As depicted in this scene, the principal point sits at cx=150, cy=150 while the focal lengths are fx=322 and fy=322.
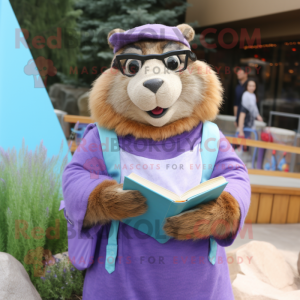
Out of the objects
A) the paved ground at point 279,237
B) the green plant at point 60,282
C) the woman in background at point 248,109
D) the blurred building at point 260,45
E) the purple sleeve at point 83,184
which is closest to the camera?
the purple sleeve at point 83,184

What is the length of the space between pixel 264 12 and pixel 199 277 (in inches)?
196

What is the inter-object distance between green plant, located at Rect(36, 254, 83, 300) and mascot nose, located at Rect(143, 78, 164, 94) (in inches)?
45.5

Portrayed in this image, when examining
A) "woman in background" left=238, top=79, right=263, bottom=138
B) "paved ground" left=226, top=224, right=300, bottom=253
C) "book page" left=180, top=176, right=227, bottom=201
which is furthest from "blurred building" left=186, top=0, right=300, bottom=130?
"book page" left=180, top=176, right=227, bottom=201

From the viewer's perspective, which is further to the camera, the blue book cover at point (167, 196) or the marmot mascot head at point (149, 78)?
the marmot mascot head at point (149, 78)

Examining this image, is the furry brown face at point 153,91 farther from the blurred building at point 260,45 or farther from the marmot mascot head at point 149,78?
the blurred building at point 260,45

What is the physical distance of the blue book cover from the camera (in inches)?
36.6

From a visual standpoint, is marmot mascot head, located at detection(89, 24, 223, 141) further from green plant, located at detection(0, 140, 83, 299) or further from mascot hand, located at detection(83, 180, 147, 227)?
green plant, located at detection(0, 140, 83, 299)

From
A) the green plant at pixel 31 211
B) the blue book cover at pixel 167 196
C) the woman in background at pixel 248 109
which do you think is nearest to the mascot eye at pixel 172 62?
the blue book cover at pixel 167 196

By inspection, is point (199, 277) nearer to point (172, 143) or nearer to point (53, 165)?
point (172, 143)

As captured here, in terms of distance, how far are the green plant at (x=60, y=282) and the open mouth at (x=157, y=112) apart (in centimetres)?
106

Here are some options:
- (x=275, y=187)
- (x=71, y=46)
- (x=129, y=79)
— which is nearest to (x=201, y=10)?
(x=71, y=46)

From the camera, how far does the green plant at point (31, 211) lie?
1.75 meters

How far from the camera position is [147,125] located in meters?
1.23

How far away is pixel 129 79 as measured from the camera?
4.04 feet
